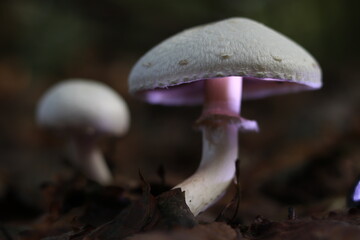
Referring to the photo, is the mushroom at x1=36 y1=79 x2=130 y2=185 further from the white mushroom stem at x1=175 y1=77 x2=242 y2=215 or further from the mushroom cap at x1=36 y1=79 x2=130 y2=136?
the white mushroom stem at x1=175 y1=77 x2=242 y2=215

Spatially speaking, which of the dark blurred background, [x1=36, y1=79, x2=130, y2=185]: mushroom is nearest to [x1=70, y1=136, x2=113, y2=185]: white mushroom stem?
[x1=36, y1=79, x2=130, y2=185]: mushroom

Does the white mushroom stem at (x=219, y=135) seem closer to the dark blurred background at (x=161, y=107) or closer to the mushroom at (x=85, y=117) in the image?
the dark blurred background at (x=161, y=107)

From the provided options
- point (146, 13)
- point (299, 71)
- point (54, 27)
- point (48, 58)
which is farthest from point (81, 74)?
point (299, 71)

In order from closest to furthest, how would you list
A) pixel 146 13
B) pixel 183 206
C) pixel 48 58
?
pixel 183 206, pixel 48 58, pixel 146 13

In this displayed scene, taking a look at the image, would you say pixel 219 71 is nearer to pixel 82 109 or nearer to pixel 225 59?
pixel 225 59

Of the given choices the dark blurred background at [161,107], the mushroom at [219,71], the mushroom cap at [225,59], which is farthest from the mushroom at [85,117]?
the mushroom cap at [225,59]

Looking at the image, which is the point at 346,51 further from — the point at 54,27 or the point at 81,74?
the point at 54,27

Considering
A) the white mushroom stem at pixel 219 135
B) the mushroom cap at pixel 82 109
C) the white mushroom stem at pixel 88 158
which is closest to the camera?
the white mushroom stem at pixel 219 135
